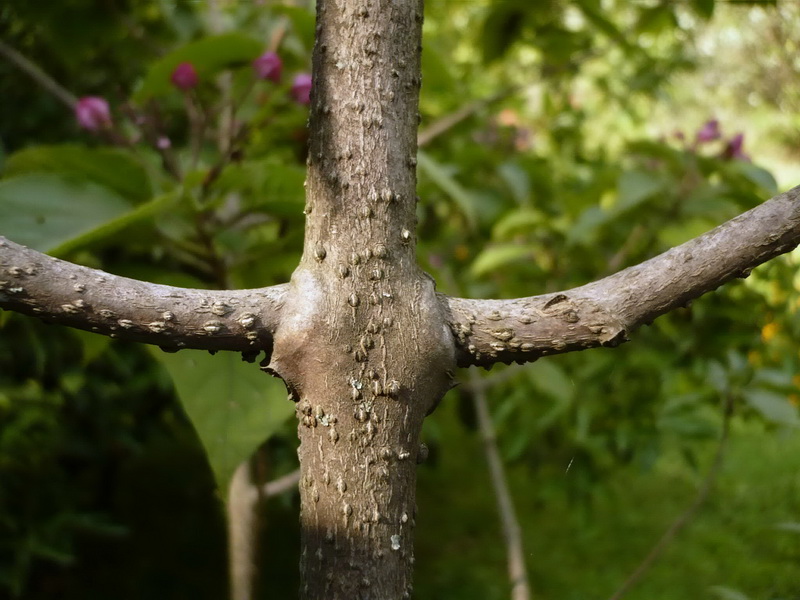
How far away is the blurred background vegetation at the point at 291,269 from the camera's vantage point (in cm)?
86

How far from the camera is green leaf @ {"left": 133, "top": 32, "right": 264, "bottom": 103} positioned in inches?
36.7

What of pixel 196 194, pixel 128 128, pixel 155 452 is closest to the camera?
→ pixel 196 194

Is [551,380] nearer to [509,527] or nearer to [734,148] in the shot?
[509,527]

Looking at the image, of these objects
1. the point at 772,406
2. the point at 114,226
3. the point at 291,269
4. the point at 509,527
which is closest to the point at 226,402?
the point at 114,226

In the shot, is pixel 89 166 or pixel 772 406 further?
pixel 772 406

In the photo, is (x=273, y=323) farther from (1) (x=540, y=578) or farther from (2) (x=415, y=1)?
(1) (x=540, y=578)

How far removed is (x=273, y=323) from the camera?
50cm

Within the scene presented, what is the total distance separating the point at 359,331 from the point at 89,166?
1.66 feet

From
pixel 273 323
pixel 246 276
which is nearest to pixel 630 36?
pixel 246 276

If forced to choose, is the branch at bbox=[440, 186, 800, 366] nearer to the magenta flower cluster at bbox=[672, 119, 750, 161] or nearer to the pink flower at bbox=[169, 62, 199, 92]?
the pink flower at bbox=[169, 62, 199, 92]

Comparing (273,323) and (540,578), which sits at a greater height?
(273,323)

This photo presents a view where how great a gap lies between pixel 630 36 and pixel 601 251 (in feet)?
1.45

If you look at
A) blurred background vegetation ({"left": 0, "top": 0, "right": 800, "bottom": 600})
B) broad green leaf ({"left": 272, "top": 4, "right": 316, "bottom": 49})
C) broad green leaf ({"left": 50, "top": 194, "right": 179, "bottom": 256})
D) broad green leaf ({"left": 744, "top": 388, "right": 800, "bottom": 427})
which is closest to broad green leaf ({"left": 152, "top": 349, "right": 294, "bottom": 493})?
blurred background vegetation ({"left": 0, "top": 0, "right": 800, "bottom": 600})

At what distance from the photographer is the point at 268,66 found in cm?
99
